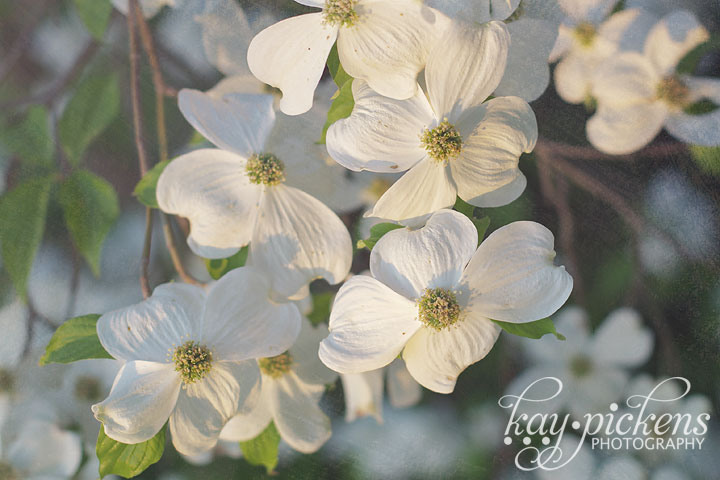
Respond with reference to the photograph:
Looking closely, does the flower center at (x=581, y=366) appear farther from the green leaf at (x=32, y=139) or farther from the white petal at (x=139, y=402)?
the green leaf at (x=32, y=139)

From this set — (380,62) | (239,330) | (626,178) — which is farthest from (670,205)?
(239,330)

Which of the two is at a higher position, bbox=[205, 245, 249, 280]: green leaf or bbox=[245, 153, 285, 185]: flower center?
bbox=[245, 153, 285, 185]: flower center

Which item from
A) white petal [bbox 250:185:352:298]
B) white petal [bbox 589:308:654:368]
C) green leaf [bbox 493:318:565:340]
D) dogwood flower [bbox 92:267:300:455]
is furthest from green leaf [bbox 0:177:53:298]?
white petal [bbox 589:308:654:368]

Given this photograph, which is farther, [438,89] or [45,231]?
[45,231]

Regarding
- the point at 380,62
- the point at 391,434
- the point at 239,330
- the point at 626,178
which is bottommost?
the point at 391,434

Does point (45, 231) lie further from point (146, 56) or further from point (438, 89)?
point (438, 89)

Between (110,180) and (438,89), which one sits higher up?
(438,89)

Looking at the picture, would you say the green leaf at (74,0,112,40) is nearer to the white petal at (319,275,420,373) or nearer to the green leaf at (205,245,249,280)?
the green leaf at (205,245,249,280)
